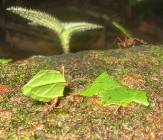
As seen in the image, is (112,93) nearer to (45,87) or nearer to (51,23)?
(45,87)

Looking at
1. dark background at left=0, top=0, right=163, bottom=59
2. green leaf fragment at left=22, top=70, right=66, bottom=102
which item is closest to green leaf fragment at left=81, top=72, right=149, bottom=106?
green leaf fragment at left=22, top=70, right=66, bottom=102

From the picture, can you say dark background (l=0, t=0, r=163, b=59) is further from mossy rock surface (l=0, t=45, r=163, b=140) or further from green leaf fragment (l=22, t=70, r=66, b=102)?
green leaf fragment (l=22, t=70, r=66, b=102)

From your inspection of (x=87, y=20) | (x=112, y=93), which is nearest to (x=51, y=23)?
(x=112, y=93)

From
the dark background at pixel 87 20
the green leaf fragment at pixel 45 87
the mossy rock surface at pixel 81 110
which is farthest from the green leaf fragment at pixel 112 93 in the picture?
the dark background at pixel 87 20

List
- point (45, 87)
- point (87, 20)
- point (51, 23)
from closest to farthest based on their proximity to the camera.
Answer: point (45, 87) < point (51, 23) < point (87, 20)

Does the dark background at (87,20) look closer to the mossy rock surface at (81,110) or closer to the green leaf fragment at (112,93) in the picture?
the mossy rock surface at (81,110)

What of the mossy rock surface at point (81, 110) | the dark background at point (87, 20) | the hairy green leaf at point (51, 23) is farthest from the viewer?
the dark background at point (87, 20)
